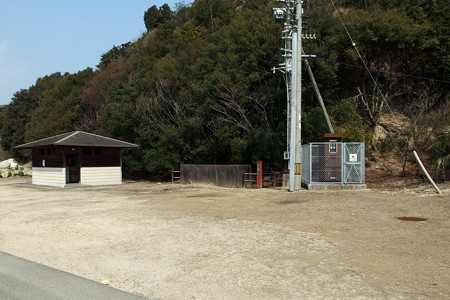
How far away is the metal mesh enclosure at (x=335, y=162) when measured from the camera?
17814mm

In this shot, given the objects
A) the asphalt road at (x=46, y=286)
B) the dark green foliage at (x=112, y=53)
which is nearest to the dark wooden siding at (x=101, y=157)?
the asphalt road at (x=46, y=286)

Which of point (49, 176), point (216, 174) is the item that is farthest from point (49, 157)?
point (216, 174)

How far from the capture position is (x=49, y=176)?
2897 cm

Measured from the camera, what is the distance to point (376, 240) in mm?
8477

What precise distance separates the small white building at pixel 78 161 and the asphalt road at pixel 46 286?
21259mm

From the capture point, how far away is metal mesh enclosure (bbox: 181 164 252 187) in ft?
82.0

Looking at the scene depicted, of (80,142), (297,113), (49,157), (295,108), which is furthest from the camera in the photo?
(49,157)

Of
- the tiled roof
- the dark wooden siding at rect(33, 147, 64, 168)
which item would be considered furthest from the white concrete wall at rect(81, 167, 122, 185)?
the tiled roof

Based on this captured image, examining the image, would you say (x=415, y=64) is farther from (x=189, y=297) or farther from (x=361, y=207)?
(x=189, y=297)

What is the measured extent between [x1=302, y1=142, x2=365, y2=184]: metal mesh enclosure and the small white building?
52.8 ft

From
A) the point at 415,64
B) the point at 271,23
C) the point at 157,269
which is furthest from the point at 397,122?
the point at 157,269

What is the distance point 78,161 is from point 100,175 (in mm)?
1854

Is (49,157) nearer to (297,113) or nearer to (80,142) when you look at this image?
(80,142)

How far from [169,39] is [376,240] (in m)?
40.6
